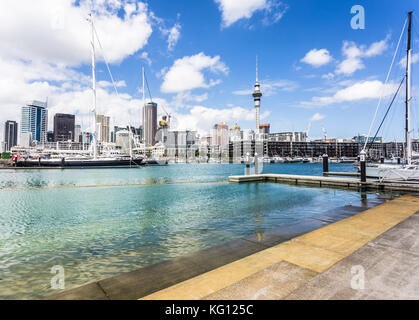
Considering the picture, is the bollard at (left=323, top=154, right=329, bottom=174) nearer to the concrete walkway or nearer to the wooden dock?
the wooden dock

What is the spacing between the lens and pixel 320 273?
3.85 metres

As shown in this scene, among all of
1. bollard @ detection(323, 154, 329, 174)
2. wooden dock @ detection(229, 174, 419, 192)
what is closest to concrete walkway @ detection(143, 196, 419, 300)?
wooden dock @ detection(229, 174, 419, 192)

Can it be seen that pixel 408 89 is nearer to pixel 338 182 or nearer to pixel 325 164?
pixel 325 164

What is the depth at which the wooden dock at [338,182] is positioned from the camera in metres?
17.2

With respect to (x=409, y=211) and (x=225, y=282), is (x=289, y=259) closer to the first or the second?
(x=225, y=282)

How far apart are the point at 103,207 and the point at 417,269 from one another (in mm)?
15918

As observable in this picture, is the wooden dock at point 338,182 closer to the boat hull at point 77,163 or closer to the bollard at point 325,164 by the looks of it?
the bollard at point 325,164

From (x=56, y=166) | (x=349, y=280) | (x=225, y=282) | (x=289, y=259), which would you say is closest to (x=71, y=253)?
(x=225, y=282)

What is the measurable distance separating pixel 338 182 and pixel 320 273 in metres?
21.3

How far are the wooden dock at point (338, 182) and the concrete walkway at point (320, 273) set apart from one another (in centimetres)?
1451

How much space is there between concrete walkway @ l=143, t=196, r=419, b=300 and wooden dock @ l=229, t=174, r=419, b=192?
14513 millimetres

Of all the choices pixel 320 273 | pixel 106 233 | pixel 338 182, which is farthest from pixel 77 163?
pixel 320 273

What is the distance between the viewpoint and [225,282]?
3.88m

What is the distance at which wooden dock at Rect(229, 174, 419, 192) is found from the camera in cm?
1719
